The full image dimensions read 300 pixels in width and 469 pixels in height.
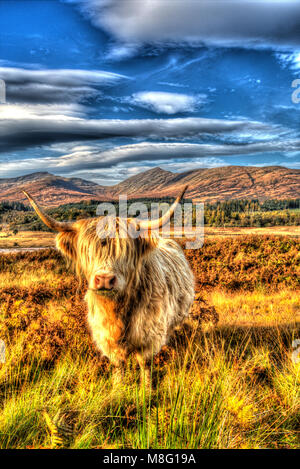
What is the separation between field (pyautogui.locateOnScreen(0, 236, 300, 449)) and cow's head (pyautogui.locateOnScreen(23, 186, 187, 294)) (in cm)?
110

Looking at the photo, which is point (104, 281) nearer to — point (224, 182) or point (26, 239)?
point (26, 239)

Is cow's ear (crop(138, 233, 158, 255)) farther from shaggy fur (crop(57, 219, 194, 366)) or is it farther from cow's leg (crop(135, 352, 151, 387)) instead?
cow's leg (crop(135, 352, 151, 387))

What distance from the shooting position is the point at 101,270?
325 cm

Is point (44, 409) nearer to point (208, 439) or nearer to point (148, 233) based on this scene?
point (208, 439)

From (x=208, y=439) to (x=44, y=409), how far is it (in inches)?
56.8

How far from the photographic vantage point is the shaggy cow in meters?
3.62

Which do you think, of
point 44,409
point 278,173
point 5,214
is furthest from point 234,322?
point 278,173

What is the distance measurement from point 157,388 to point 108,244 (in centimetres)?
157

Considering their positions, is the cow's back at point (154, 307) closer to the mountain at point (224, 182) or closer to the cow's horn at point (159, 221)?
the cow's horn at point (159, 221)

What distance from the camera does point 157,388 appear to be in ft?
9.34

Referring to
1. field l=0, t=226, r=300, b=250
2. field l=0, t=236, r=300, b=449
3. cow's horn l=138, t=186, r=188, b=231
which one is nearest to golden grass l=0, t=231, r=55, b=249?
field l=0, t=226, r=300, b=250

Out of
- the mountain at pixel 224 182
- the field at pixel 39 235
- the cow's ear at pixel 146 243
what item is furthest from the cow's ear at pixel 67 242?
the mountain at pixel 224 182

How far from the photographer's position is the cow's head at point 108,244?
11.5 feet

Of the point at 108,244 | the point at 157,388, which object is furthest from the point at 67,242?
the point at 157,388
